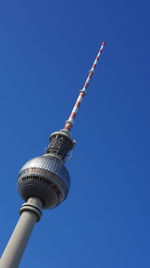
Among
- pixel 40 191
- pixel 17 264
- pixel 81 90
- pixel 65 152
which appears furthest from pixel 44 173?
pixel 81 90

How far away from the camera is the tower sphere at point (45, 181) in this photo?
5722cm

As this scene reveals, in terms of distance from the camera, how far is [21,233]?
51.0 metres

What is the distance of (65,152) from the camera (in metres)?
67.8

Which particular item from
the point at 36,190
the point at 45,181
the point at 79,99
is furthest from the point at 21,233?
the point at 79,99

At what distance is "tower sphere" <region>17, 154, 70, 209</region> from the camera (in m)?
57.2

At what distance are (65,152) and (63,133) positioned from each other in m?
3.83

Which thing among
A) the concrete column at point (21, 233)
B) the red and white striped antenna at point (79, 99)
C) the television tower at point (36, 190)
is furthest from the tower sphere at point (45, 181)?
the red and white striped antenna at point (79, 99)

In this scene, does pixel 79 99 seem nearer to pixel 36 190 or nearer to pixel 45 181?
pixel 45 181

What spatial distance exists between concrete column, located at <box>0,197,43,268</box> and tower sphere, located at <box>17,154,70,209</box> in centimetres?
154

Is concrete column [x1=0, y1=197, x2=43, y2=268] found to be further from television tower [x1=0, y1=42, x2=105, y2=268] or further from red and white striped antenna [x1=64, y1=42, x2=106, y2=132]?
red and white striped antenna [x1=64, y1=42, x2=106, y2=132]


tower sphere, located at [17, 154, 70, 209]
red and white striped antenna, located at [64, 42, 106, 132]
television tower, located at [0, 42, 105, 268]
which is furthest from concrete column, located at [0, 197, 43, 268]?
red and white striped antenna, located at [64, 42, 106, 132]

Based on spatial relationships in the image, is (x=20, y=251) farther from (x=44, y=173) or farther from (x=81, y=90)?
(x=81, y=90)

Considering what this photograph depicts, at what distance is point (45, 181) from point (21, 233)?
9.53 m

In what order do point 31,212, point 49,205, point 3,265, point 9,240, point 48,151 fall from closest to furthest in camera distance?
point 3,265
point 9,240
point 31,212
point 49,205
point 48,151
